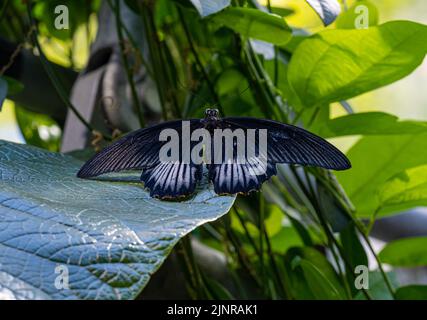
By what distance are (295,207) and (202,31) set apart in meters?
0.27

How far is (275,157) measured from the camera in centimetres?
50

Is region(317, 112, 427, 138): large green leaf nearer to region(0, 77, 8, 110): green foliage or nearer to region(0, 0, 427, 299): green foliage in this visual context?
region(0, 0, 427, 299): green foliage

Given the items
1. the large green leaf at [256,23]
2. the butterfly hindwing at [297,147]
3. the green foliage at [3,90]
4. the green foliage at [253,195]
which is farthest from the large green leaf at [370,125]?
the green foliage at [3,90]

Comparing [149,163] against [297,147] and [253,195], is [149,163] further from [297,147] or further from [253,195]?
[253,195]

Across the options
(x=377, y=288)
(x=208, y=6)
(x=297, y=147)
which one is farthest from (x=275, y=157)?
(x=377, y=288)

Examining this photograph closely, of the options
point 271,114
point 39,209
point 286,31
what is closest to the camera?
point 39,209

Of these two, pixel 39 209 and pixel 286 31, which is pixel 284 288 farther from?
pixel 39 209

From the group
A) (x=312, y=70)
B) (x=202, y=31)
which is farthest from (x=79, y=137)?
(x=312, y=70)

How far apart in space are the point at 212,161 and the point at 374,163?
1.17 feet

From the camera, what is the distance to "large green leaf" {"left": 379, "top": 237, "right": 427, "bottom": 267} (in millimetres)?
894

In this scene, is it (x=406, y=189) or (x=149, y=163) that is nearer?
(x=149, y=163)

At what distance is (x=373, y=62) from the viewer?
0.66 meters

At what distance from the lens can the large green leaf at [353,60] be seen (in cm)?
63
